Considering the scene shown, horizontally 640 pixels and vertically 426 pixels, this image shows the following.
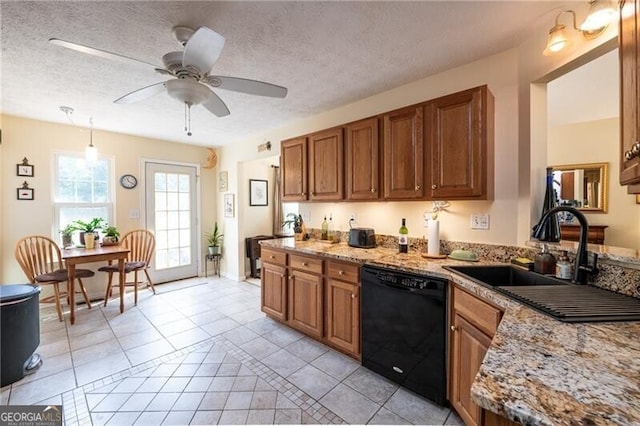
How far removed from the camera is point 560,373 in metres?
0.64

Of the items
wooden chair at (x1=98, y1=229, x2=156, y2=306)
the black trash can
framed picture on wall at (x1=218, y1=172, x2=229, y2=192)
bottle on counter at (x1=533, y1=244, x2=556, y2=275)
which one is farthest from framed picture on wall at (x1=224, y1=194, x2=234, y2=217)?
bottle on counter at (x1=533, y1=244, x2=556, y2=275)

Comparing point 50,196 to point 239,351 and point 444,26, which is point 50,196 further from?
point 444,26

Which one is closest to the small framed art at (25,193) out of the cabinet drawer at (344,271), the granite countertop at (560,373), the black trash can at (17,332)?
the black trash can at (17,332)

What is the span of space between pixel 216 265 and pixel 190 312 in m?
1.87

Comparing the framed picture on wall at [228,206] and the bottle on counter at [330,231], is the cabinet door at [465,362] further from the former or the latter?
→ the framed picture on wall at [228,206]

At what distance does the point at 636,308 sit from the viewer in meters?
1.04

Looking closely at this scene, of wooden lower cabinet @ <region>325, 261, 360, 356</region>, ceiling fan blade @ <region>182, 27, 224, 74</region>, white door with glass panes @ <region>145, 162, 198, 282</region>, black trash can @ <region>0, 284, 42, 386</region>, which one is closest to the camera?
ceiling fan blade @ <region>182, 27, 224, 74</region>

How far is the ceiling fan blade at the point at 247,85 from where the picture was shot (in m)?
1.74

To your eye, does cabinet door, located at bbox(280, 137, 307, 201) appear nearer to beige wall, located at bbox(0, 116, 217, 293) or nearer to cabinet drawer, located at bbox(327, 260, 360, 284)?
cabinet drawer, located at bbox(327, 260, 360, 284)

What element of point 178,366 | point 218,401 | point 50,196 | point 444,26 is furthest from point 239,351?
point 50,196

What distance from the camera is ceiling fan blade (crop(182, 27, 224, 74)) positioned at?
131 cm

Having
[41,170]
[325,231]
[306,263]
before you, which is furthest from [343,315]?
[41,170]

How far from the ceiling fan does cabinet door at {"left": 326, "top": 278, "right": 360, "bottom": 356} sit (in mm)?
1606

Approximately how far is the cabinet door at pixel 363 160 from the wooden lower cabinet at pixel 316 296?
707 millimetres
